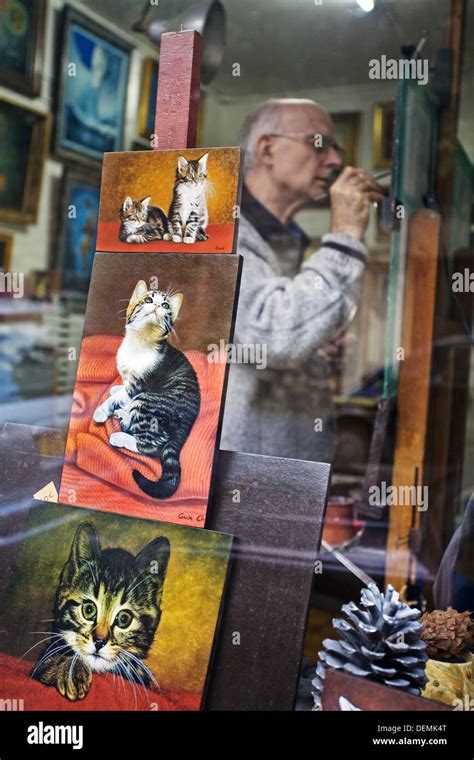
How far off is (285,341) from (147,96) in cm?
73

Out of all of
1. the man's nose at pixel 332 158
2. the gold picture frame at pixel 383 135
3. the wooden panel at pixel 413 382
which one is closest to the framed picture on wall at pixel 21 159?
the man's nose at pixel 332 158

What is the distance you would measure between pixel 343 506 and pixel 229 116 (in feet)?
3.22

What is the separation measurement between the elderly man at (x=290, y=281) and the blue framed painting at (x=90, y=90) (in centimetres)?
37

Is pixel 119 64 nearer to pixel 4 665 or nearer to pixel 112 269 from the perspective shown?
pixel 112 269

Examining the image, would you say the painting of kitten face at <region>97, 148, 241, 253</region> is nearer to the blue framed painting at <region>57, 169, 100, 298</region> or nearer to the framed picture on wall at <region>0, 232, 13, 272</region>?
the blue framed painting at <region>57, 169, 100, 298</region>

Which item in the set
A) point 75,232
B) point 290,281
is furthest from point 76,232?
point 290,281

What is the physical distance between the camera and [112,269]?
91 centimetres

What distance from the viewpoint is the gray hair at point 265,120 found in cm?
187

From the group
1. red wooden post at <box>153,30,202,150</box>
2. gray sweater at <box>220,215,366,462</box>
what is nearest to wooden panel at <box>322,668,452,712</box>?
red wooden post at <box>153,30,202,150</box>

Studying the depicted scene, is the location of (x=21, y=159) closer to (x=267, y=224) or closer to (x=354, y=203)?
(x=267, y=224)

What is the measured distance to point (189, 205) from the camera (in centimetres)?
Result: 87

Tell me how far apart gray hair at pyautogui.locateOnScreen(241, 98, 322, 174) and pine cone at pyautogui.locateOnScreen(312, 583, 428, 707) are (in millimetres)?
1343

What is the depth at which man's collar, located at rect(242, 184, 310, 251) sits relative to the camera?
1.77 m
